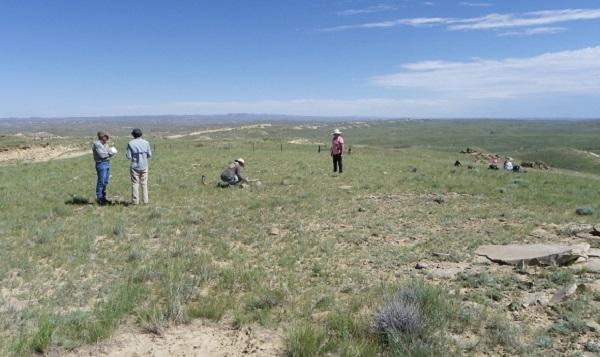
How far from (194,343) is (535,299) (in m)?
4.66

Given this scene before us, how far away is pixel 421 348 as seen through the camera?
5.23m

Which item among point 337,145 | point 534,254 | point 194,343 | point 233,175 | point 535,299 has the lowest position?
point 194,343

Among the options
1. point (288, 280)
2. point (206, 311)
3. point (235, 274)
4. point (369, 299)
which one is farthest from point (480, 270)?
point (206, 311)

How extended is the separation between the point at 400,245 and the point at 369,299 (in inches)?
137

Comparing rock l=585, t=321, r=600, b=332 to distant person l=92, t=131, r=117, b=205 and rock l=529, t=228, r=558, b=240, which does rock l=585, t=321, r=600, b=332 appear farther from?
distant person l=92, t=131, r=117, b=205

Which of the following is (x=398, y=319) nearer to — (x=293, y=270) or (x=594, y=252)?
(x=293, y=270)

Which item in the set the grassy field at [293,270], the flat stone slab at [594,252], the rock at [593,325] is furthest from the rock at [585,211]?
the rock at [593,325]

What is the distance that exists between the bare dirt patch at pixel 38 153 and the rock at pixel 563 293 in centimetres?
3693

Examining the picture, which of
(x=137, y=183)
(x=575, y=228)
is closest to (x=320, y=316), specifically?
(x=575, y=228)

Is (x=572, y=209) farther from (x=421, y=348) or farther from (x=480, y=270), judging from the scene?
(x=421, y=348)

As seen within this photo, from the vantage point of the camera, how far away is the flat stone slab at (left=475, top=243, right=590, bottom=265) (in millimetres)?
8188

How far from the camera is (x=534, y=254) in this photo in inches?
333

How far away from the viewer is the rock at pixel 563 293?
661 centimetres

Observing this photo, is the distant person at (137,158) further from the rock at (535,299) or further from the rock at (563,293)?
the rock at (563,293)
